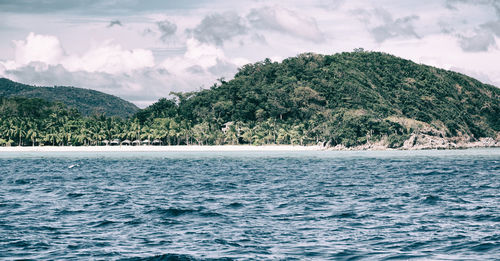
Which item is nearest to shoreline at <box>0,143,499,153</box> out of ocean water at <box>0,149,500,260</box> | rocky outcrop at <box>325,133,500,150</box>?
rocky outcrop at <box>325,133,500,150</box>

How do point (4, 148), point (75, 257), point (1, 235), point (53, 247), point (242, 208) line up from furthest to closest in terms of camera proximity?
1. point (4, 148)
2. point (242, 208)
3. point (1, 235)
4. point (53, 247)
5. point (75, 257)

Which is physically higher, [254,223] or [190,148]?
[190,148]

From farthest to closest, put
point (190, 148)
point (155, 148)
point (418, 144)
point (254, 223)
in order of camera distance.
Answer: point (418, 144) → point (155, 148) → point (190, 148) → point (254, 223)

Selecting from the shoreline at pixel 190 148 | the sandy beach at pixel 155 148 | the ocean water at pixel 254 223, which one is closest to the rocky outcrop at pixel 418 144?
the shoreline at pixel 190 148

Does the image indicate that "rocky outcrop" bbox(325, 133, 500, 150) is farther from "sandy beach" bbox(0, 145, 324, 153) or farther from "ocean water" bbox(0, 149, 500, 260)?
"ocean water" bbox(0, 149, 500, 260)

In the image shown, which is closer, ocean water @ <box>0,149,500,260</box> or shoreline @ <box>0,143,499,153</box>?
ocean water @ <box>0,149,500,260</box>

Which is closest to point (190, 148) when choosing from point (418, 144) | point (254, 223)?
point (418, 144)

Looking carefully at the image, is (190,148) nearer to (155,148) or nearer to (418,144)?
(155,148)

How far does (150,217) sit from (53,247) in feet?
23.7

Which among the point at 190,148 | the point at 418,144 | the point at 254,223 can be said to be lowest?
the point at 254,223

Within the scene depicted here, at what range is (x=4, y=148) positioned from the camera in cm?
14862

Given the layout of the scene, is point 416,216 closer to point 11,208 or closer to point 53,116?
point 11,208

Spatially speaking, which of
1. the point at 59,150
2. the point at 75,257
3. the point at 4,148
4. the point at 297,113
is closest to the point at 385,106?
the point at 297,113

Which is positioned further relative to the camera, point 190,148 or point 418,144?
point 418,144
